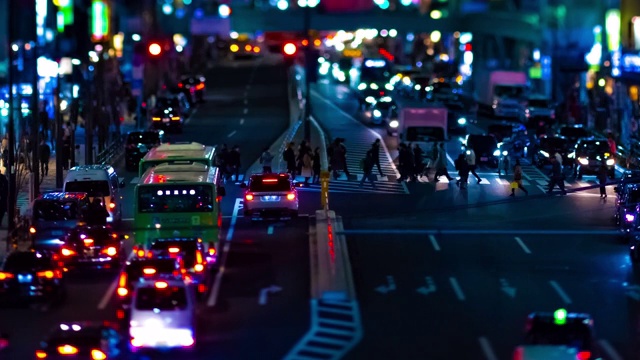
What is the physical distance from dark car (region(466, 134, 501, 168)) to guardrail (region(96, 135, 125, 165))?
14733mm

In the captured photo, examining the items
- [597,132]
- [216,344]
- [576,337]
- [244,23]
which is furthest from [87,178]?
[244,23]

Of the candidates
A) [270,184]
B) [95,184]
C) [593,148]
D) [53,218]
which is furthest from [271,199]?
[593,148]

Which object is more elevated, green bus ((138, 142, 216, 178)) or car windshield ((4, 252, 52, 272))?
green bus ((138, 142, 216, 178))

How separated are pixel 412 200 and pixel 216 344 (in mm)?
20734

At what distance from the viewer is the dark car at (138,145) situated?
56312 mm

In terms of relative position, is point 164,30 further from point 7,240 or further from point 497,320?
point 497,320

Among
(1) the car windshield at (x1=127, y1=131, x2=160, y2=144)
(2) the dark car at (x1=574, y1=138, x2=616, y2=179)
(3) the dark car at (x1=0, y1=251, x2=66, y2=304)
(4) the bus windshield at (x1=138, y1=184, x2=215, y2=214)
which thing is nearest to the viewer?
(3) the dark car at (x1=0, y1=251, x2=66, y2=304)

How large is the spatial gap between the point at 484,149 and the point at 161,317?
3201 cm

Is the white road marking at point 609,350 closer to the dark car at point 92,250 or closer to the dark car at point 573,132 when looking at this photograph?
the dark car at point 92,250

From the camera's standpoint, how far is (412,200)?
154ft

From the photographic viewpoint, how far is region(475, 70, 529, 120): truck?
7862 cm

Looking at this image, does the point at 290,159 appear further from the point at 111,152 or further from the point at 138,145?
the point at 111,152

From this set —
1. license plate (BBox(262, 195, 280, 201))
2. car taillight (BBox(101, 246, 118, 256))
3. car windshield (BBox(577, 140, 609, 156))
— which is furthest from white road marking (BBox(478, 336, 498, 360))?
car windshield (BBox(577, 140, 609, 156))

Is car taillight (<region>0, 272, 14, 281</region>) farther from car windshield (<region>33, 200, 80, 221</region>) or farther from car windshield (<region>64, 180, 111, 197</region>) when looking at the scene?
car windshield (<region>64, 180, 111, 197</region>)
